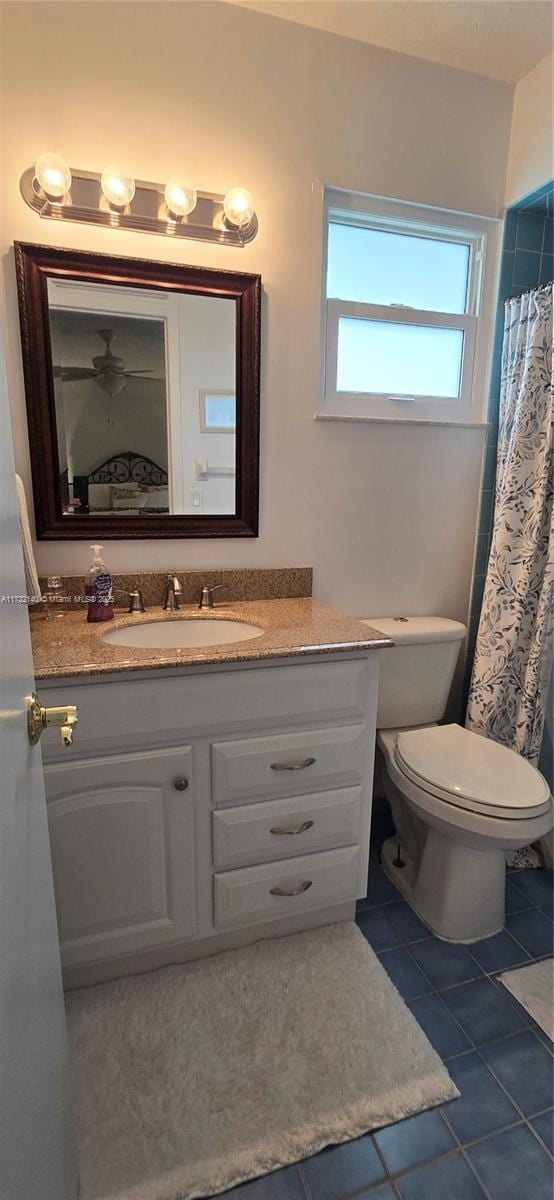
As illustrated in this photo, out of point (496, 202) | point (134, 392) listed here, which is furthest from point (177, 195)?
point (496, 202)

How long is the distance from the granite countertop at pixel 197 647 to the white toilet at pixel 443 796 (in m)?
0.36

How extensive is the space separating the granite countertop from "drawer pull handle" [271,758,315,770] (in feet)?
0.94

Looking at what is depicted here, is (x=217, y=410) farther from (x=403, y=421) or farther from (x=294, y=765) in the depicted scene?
(x=294, y=765)

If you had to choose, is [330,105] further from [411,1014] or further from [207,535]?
[411,1014]

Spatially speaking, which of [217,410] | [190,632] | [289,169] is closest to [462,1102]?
[190,632]

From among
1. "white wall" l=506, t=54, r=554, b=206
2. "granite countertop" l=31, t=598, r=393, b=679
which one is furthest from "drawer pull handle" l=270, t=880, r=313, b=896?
"white wall" l=506, t=54, r=554, b=206

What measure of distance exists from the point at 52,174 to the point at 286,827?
171 cm

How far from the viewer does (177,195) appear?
145cm

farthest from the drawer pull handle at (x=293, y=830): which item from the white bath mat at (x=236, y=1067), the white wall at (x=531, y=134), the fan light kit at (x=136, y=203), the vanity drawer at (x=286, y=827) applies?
the white wall at (x=531, y=134)

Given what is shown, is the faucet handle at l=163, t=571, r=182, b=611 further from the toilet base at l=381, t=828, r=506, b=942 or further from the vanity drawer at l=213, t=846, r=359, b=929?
the toilet base at l=381, t=828, r=506, b=942

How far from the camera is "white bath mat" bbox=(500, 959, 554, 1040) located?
132 cm

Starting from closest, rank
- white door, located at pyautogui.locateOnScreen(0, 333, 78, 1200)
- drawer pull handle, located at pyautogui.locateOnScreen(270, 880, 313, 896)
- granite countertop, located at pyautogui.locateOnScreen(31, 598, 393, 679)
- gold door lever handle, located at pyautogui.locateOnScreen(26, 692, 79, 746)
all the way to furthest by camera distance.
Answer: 1. white door, located at pyautogui.locateOnScreen(0, 333, 78, 1200)
2. gold door lever handle, located at pyautogui.locateOnScreen(26, 692, 79, 746)
3. granite countertop, located at pyautogui.locateOnScreen(31, 598, 393, 679)
4. drawer pull handle, located at pyautogui.locateOnScreen(270, 880, 313, 896)

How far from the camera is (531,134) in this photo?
1.72m

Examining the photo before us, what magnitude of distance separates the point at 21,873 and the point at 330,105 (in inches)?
80.3
